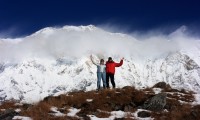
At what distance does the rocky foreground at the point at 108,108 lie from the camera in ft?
58.2

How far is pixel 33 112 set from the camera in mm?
17922

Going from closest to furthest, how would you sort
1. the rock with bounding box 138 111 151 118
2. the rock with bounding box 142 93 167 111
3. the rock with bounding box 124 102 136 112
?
the rock with bounding box 138 111 151 118
the rock with bounding box 124 102 136 112
the rock with bounding box 142 93 167 111

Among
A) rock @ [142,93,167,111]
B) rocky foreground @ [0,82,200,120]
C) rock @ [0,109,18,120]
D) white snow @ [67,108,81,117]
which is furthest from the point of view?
rock @ [142,93,167,111]

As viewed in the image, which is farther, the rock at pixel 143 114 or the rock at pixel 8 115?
the rock at pixel 143 114

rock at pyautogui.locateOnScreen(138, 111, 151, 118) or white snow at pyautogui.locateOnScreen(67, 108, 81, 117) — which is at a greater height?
white snow at pyautogui.locateOnScreen(67, 108, 81, 117)

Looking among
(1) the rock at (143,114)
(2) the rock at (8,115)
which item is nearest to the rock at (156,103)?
(1) the rock at (143,114)

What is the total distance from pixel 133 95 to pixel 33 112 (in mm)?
7415

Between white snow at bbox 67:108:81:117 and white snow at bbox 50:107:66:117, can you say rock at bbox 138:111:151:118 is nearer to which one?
white snow at bbox 67:108:81:117

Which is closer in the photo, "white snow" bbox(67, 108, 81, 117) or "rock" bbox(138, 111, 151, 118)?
"rock" bbox(138, 111, 151, 118)

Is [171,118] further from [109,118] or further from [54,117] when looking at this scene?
[54,117]

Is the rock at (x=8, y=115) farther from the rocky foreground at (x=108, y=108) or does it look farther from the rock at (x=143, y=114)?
the rock at (x=143, y=114)

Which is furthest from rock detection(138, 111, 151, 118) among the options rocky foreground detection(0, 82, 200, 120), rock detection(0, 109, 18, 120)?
rock detection(0, 109, 18, 120)

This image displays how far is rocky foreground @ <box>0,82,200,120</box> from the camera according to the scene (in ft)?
58.2

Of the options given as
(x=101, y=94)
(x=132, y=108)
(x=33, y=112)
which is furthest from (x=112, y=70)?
(x=33, y=112)
